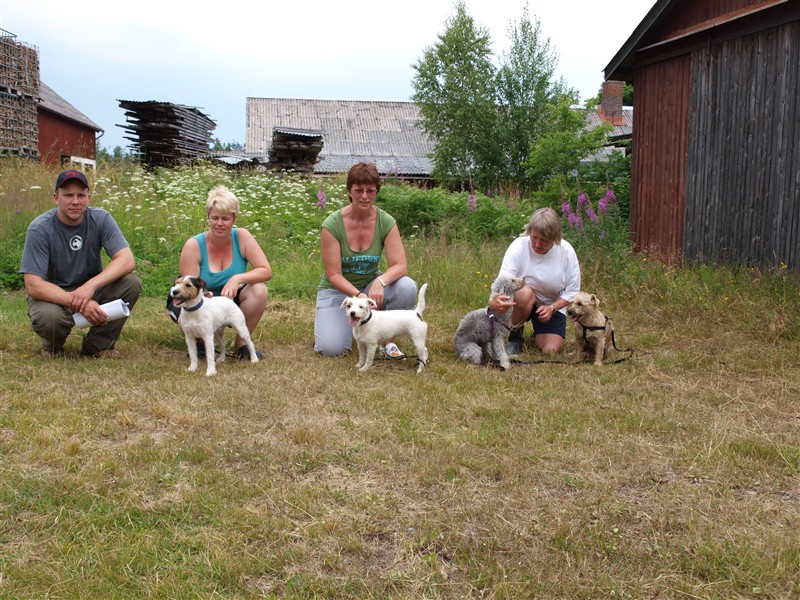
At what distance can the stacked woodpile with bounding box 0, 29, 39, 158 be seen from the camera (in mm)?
22094

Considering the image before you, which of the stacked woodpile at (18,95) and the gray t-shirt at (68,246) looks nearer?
the gray t-shirt at (68,246)

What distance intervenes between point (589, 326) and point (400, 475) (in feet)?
9.16

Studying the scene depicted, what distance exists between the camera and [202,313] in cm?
514

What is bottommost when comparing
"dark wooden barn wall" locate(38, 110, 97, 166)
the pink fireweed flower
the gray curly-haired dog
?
the gray curly-haired dog

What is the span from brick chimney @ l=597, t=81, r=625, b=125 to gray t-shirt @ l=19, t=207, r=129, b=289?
30786 millimetres

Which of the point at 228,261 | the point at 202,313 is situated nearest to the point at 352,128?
the point at 228,261

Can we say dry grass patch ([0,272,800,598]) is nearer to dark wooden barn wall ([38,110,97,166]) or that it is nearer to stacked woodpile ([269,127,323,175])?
stacked woodpile ([269,127,323,175])

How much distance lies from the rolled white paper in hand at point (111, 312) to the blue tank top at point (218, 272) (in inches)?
26.6

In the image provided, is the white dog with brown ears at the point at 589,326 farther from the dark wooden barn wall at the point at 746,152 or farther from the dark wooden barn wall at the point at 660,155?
the dark wooden barn wall at the point at 660,155

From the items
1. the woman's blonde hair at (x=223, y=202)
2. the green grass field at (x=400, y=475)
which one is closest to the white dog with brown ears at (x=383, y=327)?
the green grass field at (x=400, y=475)

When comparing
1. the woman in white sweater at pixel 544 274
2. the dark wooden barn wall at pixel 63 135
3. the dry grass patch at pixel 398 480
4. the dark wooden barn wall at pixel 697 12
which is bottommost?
the dry grass patch at pixel 398 480

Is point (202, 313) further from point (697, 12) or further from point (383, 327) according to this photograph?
point (697, 12)

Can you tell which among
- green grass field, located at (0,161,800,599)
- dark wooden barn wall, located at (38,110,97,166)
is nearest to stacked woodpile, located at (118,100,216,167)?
dark wooden barn wall, located at (38,110,97,166)

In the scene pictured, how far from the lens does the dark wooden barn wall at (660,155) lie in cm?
969
